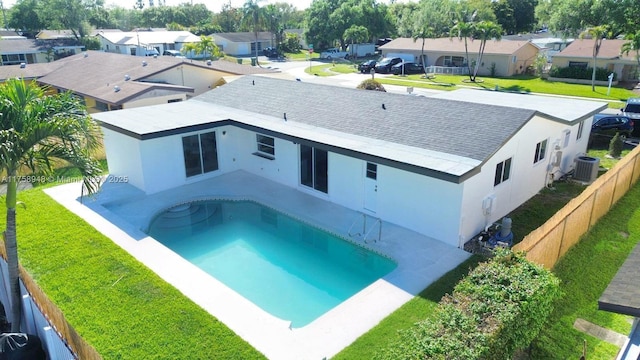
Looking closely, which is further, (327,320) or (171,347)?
(327,320)

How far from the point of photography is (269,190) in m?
17.7

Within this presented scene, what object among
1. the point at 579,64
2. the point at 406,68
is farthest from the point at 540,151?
the point at 406,68

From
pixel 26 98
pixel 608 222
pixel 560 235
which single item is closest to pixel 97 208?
pixel 26 98

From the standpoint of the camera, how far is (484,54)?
1946 inches

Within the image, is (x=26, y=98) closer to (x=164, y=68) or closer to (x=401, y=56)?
(x=164, y=68)

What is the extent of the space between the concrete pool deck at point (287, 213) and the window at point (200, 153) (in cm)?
56

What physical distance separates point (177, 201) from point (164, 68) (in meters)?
18.0

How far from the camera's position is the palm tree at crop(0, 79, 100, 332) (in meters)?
8.23

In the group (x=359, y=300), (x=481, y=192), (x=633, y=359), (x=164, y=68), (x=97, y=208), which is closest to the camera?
(x=633, y=359)

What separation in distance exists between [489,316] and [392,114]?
10.5 m

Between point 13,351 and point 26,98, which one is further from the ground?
point 26,98

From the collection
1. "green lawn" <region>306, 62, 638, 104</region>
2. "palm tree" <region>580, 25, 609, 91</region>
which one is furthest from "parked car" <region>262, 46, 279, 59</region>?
"palm tree" <region>580, 25, 609, 91</region>

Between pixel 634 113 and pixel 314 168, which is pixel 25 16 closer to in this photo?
pixel 314 168

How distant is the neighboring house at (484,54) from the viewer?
48750 mm
